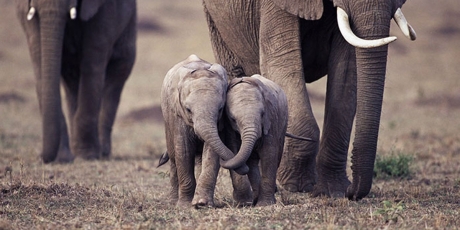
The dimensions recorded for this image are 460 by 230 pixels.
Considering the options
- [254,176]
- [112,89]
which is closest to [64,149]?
[112,89]

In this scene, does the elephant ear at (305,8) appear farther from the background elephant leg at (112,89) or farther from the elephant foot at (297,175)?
the background elephant leg at (112,89)

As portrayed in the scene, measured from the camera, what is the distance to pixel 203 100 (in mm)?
6324

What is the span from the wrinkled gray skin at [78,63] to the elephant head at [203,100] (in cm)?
420

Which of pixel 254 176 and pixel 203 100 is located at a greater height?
pixel 203 100

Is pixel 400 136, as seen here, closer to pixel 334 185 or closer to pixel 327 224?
pixel 334 185

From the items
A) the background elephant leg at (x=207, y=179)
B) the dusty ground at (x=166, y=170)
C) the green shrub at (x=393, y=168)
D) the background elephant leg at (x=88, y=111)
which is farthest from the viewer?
the background elephant leg at (x=88, y=111)

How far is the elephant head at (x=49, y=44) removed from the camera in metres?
10.5

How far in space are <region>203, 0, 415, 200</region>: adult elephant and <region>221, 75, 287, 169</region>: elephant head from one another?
659mm

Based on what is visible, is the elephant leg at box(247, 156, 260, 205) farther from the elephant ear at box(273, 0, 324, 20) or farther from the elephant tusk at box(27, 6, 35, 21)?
the elephant tusk at box(27, 6, 35, 21)

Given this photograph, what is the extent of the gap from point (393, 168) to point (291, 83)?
220 cm

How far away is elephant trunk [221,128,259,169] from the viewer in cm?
618

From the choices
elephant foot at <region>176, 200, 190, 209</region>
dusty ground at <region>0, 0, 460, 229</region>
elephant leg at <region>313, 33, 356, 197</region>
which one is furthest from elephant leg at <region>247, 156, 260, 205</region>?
elephant leg at <region>313, 33, 356, 197</region>

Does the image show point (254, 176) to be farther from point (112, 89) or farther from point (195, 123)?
point (112, 89)

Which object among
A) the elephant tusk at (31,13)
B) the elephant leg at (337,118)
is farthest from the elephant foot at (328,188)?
the elephant tusk at (31,13)
